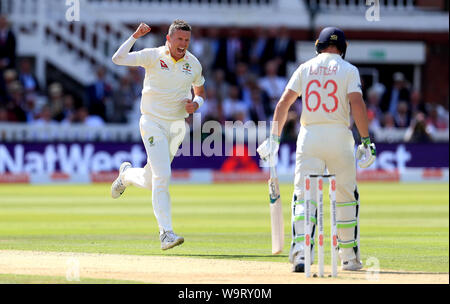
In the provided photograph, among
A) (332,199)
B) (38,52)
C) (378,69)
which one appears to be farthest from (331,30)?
(378,69)

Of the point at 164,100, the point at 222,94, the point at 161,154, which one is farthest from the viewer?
the point at 222,94

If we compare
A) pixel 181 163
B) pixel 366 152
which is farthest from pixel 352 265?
pixel 181 163

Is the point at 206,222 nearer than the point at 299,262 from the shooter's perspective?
No

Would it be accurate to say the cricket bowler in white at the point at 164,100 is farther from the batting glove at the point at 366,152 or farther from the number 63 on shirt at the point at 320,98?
the batting glove at the point at 366,152

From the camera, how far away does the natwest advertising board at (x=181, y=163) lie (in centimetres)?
2269

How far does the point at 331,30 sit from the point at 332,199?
1618 mm

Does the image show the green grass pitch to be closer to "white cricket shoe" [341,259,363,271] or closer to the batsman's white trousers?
"white cricket shoe" [341,259,363,271]

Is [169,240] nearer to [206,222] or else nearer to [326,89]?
[326,89]

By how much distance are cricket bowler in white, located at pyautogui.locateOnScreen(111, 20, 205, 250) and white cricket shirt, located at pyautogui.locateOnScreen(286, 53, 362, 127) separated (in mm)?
1583

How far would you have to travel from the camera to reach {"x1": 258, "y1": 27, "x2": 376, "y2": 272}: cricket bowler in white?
8734 mm

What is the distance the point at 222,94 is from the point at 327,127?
53.1 feet

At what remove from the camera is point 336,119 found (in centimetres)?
877

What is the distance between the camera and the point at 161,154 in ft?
33.1

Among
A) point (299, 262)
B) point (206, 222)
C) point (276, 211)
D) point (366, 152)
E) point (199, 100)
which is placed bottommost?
point (206, 222)
